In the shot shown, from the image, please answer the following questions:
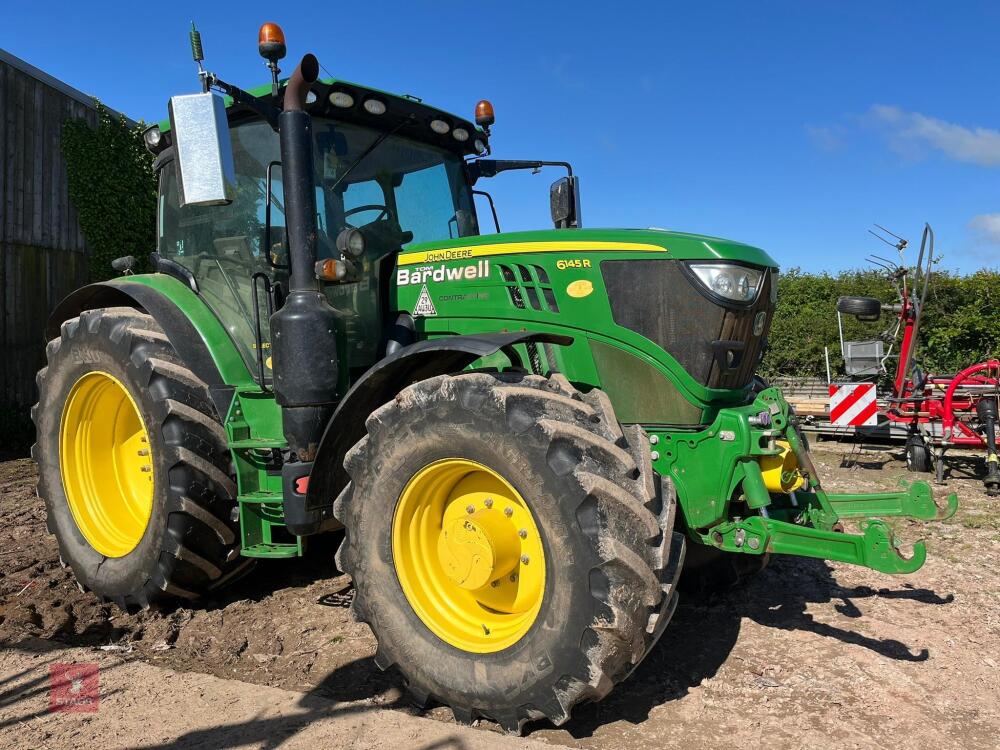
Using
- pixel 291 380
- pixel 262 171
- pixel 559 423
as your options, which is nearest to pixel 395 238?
pixel 262 171

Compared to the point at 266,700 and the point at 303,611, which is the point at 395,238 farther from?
the point at 266,700

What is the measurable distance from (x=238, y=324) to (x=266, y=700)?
1970 mm

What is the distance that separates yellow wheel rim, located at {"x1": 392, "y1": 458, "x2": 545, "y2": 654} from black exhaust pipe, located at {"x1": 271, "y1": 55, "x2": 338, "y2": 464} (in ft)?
2.15

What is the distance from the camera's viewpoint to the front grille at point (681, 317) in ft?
10.1

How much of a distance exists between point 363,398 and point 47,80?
9.81 metres

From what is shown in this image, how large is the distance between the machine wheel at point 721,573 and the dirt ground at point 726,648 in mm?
79

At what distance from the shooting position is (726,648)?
3.52 m

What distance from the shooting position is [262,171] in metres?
3.94

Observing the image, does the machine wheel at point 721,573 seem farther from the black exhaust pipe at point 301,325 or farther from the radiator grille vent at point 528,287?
the black exhaust pipe at point 301,325

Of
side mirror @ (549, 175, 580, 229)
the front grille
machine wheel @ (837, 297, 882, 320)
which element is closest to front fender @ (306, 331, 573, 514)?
the front grille

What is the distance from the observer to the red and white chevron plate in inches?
344

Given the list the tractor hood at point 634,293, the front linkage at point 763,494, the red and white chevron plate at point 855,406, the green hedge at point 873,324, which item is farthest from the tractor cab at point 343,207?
the green hedge at point 873,324

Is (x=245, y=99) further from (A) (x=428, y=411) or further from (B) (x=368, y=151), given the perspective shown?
(A) (x=428, y=411)

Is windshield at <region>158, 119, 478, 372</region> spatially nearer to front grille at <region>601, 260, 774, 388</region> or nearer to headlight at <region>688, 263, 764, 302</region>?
front grille at <region>601, 260, 774, 388</region>
